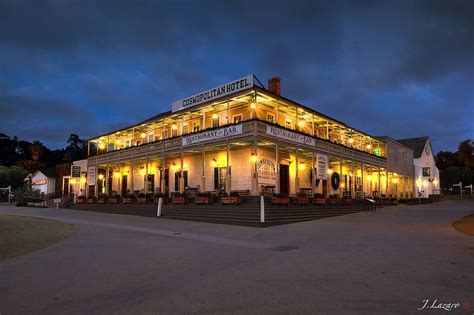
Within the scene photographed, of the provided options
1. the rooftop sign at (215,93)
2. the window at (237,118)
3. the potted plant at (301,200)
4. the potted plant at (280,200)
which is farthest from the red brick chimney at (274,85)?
the potted plant at (280,200)

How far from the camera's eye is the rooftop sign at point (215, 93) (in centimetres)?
2367

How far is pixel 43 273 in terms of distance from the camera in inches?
266

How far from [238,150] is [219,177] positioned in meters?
2.82

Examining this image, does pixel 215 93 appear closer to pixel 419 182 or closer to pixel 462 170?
pixel 419 182

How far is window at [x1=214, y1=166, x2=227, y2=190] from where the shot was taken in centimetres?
2766

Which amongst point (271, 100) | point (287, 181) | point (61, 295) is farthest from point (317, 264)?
point (287, 181)

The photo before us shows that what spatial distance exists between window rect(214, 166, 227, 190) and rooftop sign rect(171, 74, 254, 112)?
5388 mm

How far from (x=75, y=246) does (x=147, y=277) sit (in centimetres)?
480

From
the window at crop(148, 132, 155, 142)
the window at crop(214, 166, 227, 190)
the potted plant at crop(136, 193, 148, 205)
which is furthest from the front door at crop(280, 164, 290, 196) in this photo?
the window at crop(148, 132, 155, 142)

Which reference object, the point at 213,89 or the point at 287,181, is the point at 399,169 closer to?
the point at 287,181

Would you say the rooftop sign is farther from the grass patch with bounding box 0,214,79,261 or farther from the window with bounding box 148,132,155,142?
the grass patch with bounding box 0,214,79,261

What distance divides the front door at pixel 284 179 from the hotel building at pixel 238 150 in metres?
0.08

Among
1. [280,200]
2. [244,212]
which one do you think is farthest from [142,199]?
[280,200]

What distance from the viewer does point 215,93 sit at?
84.4ft
